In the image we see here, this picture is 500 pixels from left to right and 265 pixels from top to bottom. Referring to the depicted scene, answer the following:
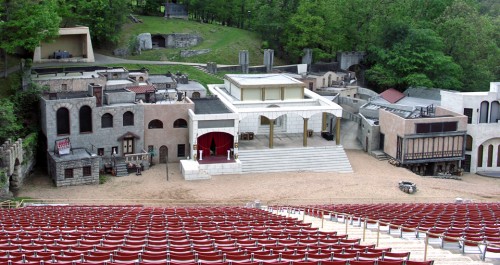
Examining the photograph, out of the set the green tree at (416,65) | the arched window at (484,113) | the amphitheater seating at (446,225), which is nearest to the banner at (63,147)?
the amphitheater seating at (446,225)

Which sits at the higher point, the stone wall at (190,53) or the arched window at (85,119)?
the stone wall at (190,53)

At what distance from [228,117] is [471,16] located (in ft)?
145

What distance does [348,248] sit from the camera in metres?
20.4

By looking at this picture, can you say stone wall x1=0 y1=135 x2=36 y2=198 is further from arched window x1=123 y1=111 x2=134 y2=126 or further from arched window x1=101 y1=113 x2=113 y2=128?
arched window x1=123 y1=111 x2=134 y2=126

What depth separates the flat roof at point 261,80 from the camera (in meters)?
62.8

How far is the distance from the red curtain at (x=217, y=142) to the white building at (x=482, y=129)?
73.9ft

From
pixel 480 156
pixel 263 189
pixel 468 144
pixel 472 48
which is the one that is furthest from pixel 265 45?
pixel 263 189

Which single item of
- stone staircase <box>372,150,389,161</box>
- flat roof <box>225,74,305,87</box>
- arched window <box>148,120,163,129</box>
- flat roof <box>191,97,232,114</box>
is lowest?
stone staircase <box>372,150,389,161</box>

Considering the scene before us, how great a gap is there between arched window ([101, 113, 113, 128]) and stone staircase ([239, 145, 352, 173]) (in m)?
11.3

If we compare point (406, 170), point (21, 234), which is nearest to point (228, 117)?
point (406, 170)

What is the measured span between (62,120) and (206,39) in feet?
119

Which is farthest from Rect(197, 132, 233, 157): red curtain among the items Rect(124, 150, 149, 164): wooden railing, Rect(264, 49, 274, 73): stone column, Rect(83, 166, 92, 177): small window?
Rect(264, 49, 274, 73): stone column

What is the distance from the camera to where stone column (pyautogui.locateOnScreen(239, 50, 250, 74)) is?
7894 cm

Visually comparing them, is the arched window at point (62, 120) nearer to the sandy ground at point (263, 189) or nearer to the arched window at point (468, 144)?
the sandy ground at point (263, 189)
